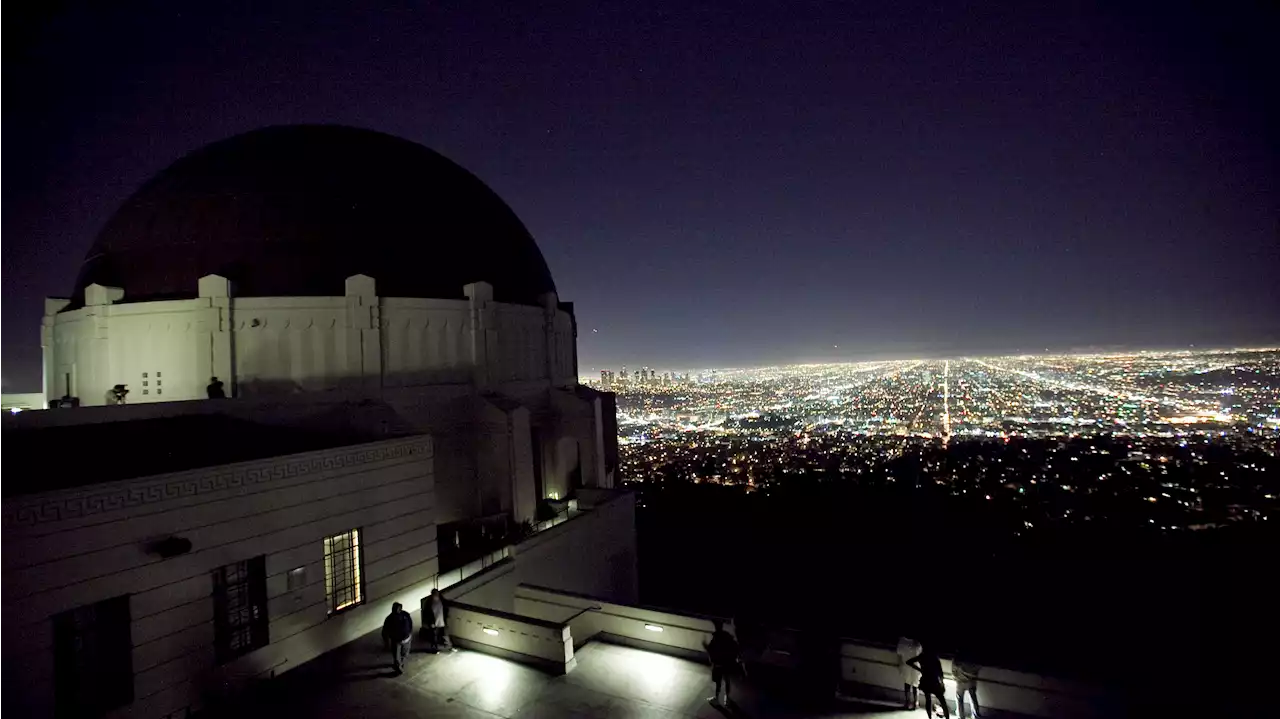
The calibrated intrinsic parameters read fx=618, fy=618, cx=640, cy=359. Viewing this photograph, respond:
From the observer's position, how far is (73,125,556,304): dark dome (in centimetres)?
1836

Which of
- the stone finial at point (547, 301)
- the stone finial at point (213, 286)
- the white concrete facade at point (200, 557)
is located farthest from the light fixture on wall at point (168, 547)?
the stone finial at point (547, 301)

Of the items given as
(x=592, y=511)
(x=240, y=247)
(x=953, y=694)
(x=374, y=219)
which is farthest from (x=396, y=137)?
(x=953, y=694)

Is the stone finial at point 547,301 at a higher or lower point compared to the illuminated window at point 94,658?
higher

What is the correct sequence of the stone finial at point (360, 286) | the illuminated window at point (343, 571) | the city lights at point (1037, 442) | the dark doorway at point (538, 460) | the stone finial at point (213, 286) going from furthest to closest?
the city lights at point (1037, 442) → the dark doorway at point (538, 460) → the stone finial at point (360, 286) → the stone finial at point (213, 286) → the illuminated window at point (343, 571)

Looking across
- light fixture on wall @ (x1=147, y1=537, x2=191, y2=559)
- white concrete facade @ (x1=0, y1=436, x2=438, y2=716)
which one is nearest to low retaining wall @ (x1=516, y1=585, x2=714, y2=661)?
white concrete facade @ (x1=0, y1=436, x2=438, y2=716)

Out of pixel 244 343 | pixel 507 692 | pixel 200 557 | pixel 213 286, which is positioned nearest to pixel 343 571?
pixel 200 557

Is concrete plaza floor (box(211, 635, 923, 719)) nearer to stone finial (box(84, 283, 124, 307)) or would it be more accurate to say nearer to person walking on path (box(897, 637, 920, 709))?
person walking on path (box(897, 637, 920, 709))

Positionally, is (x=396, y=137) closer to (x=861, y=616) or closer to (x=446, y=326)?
(x=446, y=326)

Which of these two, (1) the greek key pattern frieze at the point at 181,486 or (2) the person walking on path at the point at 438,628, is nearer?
(1) the greek key pattern frieze at the point at 181,486

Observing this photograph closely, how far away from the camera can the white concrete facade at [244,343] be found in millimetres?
17219

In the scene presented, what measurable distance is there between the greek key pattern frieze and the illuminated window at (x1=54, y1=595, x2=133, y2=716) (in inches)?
55.1

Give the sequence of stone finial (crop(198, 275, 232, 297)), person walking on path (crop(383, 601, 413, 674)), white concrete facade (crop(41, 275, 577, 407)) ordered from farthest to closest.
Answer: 1. white concrete facade (crop(41, 275, 577, 407))
2. stone finial (crop(198, 275, 232, 297))
3. person walking on path (crop(383, 601, 413, 674))

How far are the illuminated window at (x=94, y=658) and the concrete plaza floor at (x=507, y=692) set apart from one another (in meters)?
1.50

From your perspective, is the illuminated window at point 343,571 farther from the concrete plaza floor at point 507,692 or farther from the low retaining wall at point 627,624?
the low retaining wall at point 627,624
